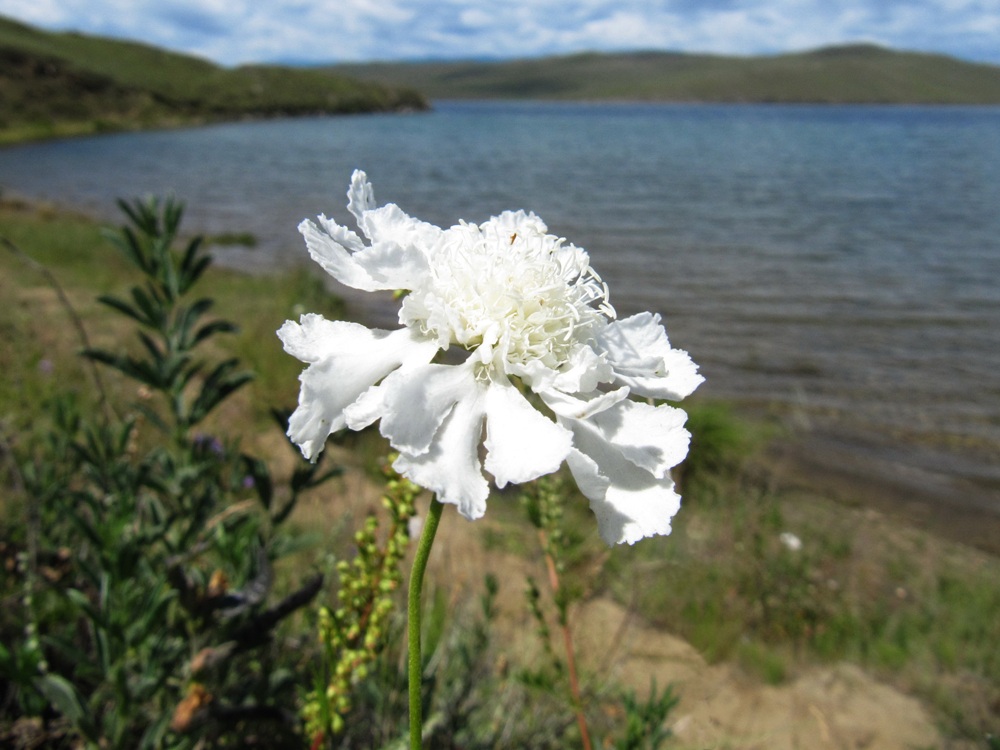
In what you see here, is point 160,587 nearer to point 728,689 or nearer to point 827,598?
point 728,689

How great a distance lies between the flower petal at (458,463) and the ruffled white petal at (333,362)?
0.12 m

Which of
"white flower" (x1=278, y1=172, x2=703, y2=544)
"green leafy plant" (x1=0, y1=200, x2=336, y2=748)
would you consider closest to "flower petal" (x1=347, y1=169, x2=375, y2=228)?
"white flower" (x1=278, y1=172, x2=703, y2=544)

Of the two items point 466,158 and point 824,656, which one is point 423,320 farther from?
point 466,158

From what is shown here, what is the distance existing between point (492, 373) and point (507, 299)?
0.13 metres

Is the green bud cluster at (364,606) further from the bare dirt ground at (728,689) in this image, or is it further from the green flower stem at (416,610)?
the bare dirt ground at (728,689)

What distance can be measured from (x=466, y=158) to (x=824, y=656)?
34259 mm

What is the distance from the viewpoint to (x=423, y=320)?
1.33 meters

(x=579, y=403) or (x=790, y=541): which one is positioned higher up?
(x=579, y=403)

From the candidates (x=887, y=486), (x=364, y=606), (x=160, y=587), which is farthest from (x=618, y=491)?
(x=887, y=486)

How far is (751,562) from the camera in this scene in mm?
4910

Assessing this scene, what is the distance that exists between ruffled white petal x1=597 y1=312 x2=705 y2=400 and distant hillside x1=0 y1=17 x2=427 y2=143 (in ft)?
203

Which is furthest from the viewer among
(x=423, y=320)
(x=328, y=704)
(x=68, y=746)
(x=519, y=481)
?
(x=68, y=746)

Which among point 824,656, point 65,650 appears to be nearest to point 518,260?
point 65,650

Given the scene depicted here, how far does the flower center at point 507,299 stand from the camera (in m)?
1.25
